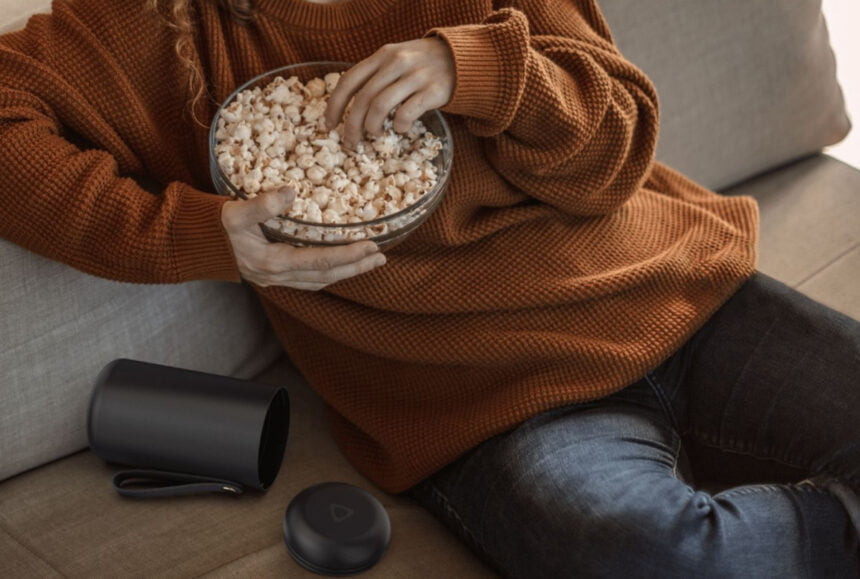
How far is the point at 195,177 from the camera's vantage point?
133 cm

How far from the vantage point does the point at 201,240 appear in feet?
3.76

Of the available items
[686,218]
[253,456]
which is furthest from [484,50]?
[253,456]

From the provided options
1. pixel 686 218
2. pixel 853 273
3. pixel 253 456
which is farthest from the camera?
pixel 853 273

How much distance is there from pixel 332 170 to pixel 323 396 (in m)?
0.41

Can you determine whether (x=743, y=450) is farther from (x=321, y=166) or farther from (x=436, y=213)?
(x=321, y=166)

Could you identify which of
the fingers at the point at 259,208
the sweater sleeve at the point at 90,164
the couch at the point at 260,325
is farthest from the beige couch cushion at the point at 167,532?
the fingers at the point at 259,208

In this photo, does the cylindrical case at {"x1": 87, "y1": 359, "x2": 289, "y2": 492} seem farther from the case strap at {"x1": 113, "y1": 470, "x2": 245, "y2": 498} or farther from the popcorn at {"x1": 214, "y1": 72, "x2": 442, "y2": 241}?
the popcorn at {"x1": 214, "y1": 72, "x2": 442, "y2": 241}

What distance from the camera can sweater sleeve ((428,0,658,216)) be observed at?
1.16 m

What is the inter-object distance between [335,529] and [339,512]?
3 cm

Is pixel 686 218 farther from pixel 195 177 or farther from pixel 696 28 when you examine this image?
pixel 195 177

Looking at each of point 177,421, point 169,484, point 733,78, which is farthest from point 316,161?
point 733,78

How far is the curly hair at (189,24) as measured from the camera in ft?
3.99

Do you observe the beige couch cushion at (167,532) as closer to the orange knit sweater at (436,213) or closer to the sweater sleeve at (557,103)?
the orange knit sweater at (436,213)

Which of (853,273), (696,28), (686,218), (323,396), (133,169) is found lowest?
(853,273)
